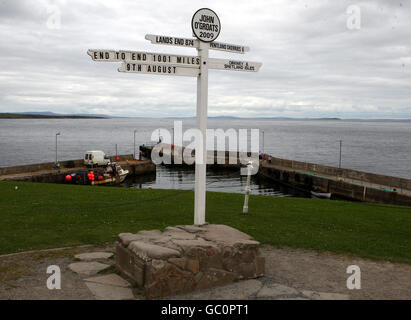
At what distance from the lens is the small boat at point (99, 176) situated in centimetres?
3759

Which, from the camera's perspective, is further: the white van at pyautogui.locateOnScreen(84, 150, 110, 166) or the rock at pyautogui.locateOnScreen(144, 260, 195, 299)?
the white van at pyautogui.locateOnScreen(84, 150, 110, 166)

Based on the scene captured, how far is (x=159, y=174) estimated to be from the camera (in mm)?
57906

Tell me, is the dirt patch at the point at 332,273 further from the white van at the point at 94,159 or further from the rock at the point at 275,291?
the white van at the point at 94,159

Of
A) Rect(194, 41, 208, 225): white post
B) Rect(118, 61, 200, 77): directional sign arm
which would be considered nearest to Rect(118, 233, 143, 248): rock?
Rect(194, 41, 208, 225): white post

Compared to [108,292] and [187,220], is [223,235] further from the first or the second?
[187,220]

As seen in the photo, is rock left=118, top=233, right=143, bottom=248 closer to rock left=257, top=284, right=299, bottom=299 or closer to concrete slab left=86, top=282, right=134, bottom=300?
concrete slab left=86, top=282, right=134, bottom=300

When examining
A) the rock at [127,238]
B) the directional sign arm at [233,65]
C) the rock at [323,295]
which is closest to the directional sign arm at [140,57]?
the directional sign arm at [233,65]

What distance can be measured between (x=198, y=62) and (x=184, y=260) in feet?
14.1

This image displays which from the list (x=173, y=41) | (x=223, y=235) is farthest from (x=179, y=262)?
(x=173, y=41)

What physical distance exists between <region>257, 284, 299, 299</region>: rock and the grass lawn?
2738 mm

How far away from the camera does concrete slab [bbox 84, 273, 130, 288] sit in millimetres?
6402

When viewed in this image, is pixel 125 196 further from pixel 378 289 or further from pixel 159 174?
pixel 159 174

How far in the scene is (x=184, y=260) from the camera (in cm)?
614
